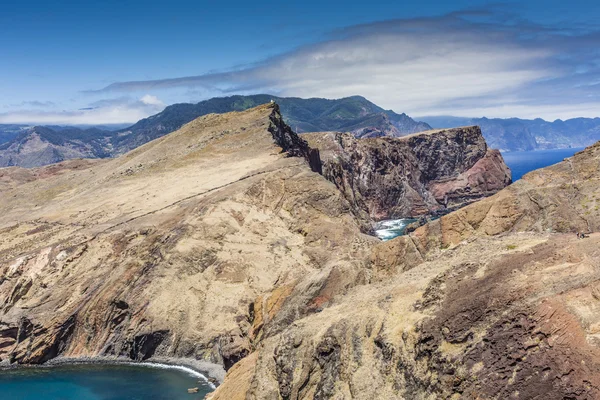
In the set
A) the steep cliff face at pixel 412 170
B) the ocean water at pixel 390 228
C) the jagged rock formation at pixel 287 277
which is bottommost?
the ocean water at pixel 390 228

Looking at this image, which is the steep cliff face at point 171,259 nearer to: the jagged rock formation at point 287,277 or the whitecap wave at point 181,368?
the jagged rock formation at point 287,277

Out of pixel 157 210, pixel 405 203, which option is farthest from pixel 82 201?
pixel 405 203

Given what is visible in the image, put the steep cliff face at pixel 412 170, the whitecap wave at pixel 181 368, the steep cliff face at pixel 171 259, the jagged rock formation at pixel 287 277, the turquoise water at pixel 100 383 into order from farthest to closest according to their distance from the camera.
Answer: the steep cliff face at pixel 412 170 → the steep cliff face at pixel 171 259 → the whitecap wave at pixel 181 368 → the turquoise water at pixel 100 383 → the jagged rock formation at pixel 287 277

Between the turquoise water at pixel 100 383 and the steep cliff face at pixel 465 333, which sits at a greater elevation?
the steep cliff face at pixel 465 333

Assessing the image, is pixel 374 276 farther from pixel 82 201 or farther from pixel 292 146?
pixel 292 146

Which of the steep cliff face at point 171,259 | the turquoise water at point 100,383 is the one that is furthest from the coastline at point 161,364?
the steep cliff face at point 171,259

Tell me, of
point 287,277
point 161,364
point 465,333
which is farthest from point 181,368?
point 465,333
